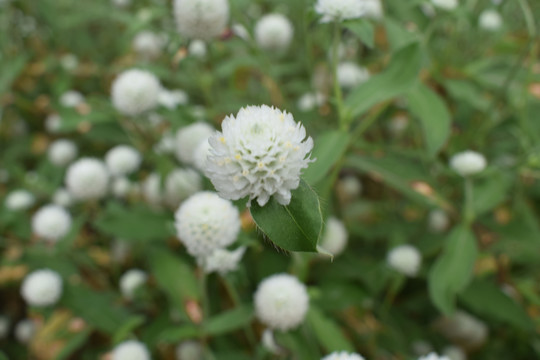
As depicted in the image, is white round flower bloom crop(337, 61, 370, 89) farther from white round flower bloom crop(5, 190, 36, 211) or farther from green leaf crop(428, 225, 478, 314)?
white round flower bloom crop(5, 190, 36, 211)

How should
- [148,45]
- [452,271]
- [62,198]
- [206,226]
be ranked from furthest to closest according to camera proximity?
[148,45]
[62,198]
[452,271]
[206,226]

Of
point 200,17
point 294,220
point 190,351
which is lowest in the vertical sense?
point 190,351

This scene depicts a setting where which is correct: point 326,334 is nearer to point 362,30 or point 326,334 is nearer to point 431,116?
point 431,116

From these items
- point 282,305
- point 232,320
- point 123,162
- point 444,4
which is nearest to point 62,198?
point 123,162

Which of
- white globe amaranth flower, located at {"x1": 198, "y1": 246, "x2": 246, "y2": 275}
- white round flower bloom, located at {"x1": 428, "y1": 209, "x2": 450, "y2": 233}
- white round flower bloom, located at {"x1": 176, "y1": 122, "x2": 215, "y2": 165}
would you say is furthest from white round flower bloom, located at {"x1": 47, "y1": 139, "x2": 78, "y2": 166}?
white round flower bloom, located at {"x1": 428, "y1": 209, "x2": 450, "y2": 233}

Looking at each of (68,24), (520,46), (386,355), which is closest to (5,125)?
(68,24)

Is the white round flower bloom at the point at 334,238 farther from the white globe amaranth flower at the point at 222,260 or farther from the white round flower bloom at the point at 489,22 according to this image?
the white round flower bloom at the point at 489,22

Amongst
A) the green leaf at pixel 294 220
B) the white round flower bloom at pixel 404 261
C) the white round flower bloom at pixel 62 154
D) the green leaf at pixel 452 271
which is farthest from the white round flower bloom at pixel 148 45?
the green leaf at pixel 294 220
